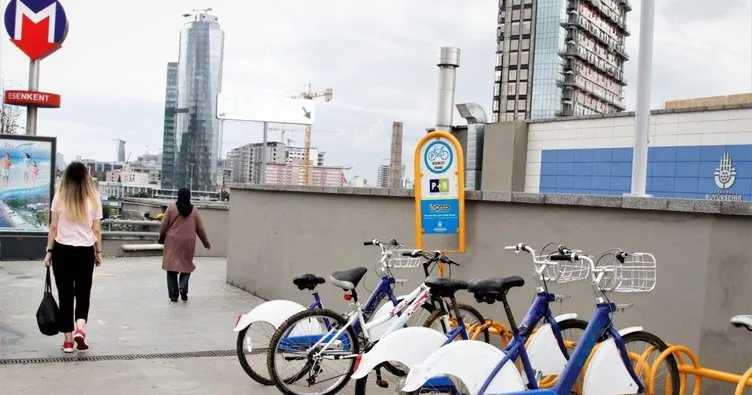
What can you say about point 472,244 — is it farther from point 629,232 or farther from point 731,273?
point 731,273

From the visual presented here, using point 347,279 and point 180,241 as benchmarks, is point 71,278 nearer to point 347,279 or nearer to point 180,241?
point 347,279

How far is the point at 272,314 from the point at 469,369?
6.68 feet

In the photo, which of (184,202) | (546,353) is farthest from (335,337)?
(184,202)

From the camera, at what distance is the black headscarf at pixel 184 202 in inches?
376

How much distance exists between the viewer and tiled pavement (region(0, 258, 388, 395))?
17.3 feet

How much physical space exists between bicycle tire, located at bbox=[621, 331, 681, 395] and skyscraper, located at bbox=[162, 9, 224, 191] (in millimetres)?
45060

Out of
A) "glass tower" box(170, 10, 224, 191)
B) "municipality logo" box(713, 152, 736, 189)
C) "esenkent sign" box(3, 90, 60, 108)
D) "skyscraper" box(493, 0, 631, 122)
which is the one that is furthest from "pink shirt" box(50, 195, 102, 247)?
"skyscraper" box(493, 0, 631, 122)

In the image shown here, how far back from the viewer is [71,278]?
20.0 ft

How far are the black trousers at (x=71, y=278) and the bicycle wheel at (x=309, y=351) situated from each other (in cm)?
217

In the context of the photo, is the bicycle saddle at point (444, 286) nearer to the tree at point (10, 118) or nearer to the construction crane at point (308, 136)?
the construction crane at point (308, 136)

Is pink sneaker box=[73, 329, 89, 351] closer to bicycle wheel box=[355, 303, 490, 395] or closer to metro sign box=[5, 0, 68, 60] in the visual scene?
bicycle wheel box=[355, 303, 490, 395]

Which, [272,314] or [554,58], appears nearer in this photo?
[272,314]

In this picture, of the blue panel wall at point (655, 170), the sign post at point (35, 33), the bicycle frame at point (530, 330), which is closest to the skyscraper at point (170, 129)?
the sign post at point (35, 33)

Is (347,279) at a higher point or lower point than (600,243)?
lower
